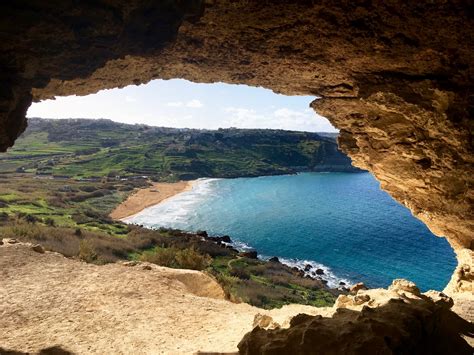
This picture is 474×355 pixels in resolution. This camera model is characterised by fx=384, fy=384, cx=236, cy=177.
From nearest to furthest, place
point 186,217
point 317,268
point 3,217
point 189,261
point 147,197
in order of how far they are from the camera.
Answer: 1. point 189,261
2. point 3,217
3. point 317,268
4. point 186,217
5. point 147,197

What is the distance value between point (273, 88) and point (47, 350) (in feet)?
34.8

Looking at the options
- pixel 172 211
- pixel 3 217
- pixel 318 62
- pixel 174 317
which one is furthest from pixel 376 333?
pixel 172 211

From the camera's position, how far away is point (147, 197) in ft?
229

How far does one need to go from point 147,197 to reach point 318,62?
62294 millimetres

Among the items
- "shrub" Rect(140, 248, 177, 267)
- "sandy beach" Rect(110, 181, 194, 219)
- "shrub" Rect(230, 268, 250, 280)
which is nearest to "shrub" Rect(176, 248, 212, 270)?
"shrub" Rect(140, 248, 177, 267)

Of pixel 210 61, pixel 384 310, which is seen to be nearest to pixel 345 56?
pixel 210 61

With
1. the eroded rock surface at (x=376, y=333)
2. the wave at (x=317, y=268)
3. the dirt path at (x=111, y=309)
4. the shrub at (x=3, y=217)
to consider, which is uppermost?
the eroded rock surface at (x=376, y=333)

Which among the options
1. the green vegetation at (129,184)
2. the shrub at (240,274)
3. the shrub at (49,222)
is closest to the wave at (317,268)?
the green vegetation at (129,184)

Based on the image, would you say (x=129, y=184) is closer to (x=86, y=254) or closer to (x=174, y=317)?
(x=86, y=254)

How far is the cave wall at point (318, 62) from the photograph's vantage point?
7334 mm

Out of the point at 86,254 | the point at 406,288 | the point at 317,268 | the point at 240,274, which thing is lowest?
the point at 317,268

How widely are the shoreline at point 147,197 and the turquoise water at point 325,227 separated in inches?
74.7

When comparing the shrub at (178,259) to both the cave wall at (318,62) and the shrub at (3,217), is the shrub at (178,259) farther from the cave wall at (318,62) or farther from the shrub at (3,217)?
the shrub at (3,217)

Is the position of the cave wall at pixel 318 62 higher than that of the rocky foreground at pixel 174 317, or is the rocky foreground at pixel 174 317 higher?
the cave wall at pixel 318 62
